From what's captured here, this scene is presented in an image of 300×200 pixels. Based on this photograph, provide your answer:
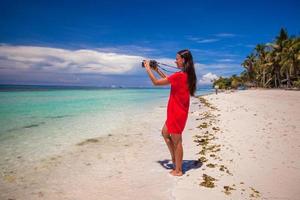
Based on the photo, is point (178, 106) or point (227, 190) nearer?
point (227, 190)

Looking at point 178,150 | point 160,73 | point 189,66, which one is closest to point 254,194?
point 178,150

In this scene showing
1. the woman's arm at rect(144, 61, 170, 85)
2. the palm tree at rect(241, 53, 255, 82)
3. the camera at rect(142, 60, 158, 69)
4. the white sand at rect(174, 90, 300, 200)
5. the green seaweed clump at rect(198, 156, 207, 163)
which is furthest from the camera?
the palm tree at rect(241, 53, 255, 82)

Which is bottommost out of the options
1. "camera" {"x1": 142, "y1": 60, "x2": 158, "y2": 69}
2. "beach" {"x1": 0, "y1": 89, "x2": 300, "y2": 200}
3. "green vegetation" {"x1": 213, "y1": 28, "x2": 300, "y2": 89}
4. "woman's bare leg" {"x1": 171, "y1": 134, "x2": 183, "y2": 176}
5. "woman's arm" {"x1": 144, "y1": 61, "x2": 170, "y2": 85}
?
"beach" {"x1": 0, "y1": 89, "x2": 300, "y2": 200}

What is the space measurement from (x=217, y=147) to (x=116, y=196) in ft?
12.8

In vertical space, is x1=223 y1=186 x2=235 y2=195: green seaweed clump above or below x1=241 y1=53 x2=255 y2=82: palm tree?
below

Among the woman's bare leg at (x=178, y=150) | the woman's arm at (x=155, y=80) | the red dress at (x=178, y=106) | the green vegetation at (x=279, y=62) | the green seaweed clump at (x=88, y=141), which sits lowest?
the green seaweed clump at (x=88, y=141)

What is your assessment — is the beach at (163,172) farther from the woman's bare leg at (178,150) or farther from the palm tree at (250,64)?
the palm tree at (250,64)

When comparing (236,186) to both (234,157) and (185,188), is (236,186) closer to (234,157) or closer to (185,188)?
(185,188)

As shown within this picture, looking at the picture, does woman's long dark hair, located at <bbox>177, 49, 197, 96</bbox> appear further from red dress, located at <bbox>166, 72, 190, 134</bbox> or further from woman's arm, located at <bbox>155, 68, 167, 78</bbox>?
woman's arm, located at <bbox>155, 68, 167, 78</bbox>

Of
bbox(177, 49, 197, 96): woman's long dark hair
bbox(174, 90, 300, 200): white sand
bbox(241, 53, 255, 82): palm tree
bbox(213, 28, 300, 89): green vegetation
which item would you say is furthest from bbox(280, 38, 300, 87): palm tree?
bbox(177, 49, 197, 96): woman's long dark hair

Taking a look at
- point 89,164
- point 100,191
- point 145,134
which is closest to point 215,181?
point 100,191

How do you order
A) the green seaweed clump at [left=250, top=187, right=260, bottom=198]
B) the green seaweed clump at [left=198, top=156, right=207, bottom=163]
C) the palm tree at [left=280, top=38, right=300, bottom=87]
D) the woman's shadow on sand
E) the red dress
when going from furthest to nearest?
the palm tree at [left=280, top=38, right=300, bottom=87]
the green seaweed clump at [left=198, top=156, right=207, bottom=163]
the woman's shadow on sand
the red dress
the green seaweed clump at [left=250, top=187, right=260, bottom=198]

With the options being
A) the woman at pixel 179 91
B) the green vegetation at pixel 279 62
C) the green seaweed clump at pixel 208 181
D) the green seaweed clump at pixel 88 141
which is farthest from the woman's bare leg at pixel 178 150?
the green vegetation at pixel 279 62

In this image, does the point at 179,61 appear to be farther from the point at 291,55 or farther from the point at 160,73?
the point at 291,55
